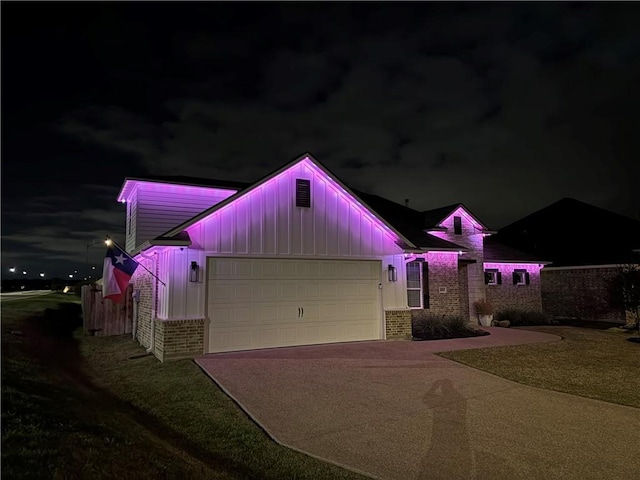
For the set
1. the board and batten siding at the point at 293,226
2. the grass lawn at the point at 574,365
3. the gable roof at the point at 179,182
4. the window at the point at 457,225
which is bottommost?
the grass lawn at the point at 574,365

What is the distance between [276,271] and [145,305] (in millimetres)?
4472

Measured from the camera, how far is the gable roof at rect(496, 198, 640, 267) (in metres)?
20.2

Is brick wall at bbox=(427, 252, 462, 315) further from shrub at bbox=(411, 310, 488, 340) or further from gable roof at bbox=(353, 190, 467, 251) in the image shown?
shrub at bbox=(411, 310, 488, 340)

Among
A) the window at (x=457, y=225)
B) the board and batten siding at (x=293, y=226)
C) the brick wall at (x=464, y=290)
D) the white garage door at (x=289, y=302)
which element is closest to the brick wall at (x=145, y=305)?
the white garage door at (x=289, y=302)

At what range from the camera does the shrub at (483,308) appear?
57.1 feet

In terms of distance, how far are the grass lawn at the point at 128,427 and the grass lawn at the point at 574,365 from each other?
18.1 ft

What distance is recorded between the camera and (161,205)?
1541 cm

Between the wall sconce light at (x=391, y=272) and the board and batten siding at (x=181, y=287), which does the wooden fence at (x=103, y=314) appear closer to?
the board and batten siding at (x=181, y=287)

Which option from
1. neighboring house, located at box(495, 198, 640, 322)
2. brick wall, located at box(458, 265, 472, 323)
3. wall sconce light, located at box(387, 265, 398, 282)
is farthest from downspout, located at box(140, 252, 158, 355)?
neighboring house, located at box(495, 198, 640, 322)

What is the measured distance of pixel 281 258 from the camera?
11320 mm

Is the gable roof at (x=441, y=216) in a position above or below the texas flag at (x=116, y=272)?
above

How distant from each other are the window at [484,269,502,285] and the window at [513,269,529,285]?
0.90m

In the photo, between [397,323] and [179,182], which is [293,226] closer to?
[397,323]

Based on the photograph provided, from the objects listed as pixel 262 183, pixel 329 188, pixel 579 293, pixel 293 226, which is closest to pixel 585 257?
pixel 579 293
